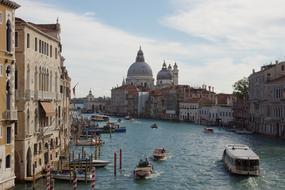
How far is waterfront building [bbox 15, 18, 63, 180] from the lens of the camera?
62.6 feet

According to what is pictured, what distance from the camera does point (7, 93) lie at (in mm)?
17312

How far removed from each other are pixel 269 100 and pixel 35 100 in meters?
30.8

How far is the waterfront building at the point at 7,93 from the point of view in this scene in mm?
16859

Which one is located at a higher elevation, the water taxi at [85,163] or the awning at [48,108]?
the awning at [48,108]

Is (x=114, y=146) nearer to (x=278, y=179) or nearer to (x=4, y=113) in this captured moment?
(x=278, y=179)

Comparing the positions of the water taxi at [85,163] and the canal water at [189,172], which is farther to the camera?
the water taxi at [85,163]

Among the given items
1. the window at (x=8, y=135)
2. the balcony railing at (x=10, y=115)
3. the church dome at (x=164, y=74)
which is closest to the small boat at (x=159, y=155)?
the window at (x=8, y=135)

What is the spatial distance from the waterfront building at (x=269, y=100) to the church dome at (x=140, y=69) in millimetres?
69790

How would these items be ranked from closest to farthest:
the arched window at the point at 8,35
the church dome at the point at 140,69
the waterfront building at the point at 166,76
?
1. the arched window at the point at 8,35
2. the waterfront building at the point at 166,76
3. the church dome at the point at 140,69

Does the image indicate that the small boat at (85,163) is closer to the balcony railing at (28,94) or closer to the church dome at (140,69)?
the balcony railing at (28,94)

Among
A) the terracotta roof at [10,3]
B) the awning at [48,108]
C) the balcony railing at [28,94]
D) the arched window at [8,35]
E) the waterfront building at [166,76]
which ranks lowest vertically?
the awning at [48,108]

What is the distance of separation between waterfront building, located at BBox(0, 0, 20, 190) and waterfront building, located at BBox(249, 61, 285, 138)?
29.7 metres

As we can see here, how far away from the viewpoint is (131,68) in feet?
409

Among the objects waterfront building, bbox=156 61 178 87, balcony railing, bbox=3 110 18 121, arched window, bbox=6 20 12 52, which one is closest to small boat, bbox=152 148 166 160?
balcony railing, bbox=3 110 18 121
